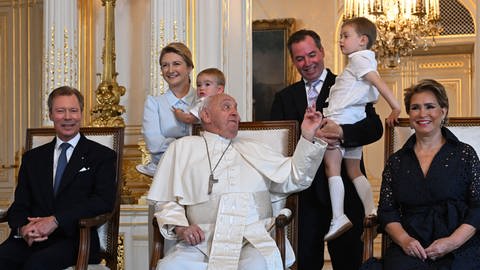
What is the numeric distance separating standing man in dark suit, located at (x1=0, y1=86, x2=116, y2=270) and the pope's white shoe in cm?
112

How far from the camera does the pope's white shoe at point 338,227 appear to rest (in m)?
4.10

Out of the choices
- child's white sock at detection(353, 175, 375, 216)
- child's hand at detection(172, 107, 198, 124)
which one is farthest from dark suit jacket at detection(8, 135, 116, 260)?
child's white sock at detection(353, 175, 375, 216)

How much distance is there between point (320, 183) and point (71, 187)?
1.28 m

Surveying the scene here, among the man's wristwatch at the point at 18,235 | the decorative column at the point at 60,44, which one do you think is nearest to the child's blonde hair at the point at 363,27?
the man's wristwatch at the point at 18,235

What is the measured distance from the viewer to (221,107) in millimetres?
4070

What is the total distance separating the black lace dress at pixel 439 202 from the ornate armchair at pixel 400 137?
7 cm

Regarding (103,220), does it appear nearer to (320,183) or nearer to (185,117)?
(185,117)

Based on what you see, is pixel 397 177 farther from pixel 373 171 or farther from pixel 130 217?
pixel 373 171

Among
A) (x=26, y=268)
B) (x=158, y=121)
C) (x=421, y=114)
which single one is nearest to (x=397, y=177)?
(x=421, y=114)

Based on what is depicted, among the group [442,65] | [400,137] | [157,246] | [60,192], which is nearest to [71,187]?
[60,192]

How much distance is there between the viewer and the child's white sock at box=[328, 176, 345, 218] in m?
4.17

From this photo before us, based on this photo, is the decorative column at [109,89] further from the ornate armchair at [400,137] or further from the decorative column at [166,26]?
the ornate armchair at [400,137]

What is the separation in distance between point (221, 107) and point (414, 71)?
635 centimetres

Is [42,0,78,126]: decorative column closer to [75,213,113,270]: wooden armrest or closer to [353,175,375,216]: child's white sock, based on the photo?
[75,213,113,270]: wooden armrest
